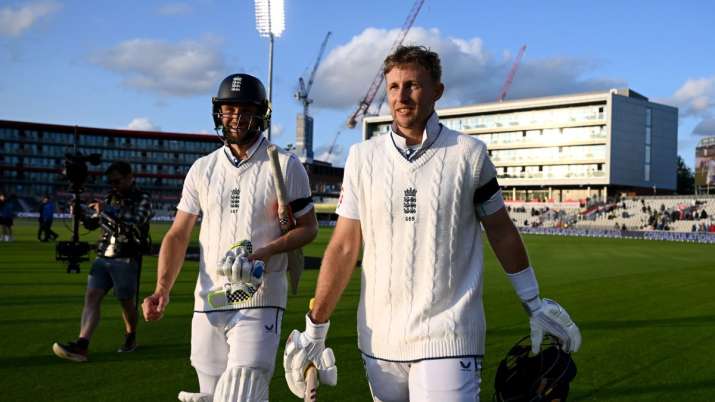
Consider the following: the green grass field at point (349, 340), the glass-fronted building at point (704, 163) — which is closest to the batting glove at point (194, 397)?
the green grass field at point (349, 340)

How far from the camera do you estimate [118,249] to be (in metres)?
7.45

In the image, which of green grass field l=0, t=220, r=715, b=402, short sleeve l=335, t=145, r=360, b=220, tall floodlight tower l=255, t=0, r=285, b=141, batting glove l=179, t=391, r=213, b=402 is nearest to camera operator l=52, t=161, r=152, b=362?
green grass field l=0, t=220, r=715, b=402

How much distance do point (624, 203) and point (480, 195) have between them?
234ft

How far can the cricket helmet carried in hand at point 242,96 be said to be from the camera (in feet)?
13.6

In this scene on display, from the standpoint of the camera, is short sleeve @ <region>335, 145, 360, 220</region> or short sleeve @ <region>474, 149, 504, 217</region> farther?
short sleeve @ <region>335, 145, 360, 220</region>

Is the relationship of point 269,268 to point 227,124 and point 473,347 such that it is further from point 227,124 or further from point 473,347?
point 473,347

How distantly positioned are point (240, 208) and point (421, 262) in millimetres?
1534

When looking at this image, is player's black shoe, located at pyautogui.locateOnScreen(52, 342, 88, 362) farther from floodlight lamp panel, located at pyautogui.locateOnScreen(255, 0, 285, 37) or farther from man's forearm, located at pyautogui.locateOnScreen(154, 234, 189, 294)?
floodlight lamp panel, located at pyautogui.locateOnScreen(255, 0, 285, 37)

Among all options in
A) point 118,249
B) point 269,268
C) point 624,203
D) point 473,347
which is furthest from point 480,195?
point 624,203

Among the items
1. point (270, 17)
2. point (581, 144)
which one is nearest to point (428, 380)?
point (270, 17)

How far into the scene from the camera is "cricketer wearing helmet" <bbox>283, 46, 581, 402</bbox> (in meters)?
2.90

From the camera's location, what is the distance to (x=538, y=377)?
9.95 ft

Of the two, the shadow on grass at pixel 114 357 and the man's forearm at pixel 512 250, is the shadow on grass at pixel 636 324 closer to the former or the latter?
the shadow on grass at pixel 114 357

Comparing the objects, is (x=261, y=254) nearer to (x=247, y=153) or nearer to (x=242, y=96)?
(x=247, y=153)
